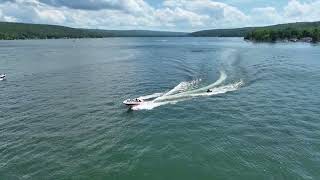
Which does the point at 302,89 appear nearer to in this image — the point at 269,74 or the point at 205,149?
the point at 269,74

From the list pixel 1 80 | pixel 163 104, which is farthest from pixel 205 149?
pixel 1 80

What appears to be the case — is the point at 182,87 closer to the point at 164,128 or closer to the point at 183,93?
the point at 183,93

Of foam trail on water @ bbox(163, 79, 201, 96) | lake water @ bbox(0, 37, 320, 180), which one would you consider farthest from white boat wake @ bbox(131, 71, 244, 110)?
lake water @ bbox(0, 37, 320, 180)

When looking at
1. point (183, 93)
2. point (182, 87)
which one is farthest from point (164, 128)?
point (182, 87)

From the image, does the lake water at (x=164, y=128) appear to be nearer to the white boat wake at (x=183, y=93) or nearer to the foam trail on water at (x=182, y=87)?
the foam trail on water at (x=182, y=87)

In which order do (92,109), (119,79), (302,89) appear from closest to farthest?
(92,109), (302,89), (119,79)

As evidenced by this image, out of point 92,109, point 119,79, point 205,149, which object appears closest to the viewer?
point 205,149

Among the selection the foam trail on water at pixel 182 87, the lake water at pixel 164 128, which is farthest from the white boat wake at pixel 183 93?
the lake water at pixel 164 128
